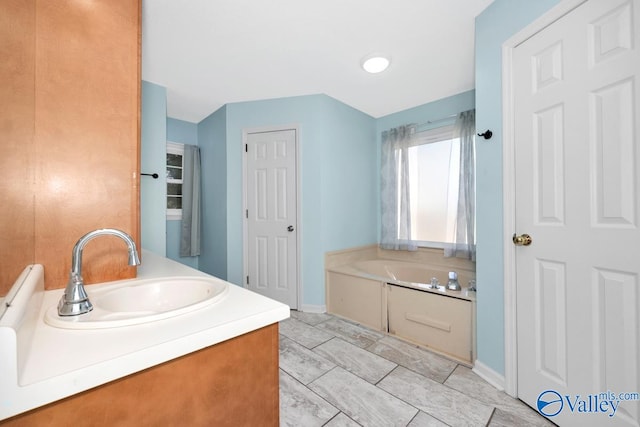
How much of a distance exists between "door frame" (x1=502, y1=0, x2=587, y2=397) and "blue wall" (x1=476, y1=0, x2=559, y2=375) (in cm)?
3

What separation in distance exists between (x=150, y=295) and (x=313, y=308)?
205 centimetres

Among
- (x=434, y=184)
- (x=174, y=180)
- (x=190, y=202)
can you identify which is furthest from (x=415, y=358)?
(x=174, y=180)

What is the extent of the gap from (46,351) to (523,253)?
189 cm

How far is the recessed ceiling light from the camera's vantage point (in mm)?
2146

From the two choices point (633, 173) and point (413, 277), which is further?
point (413, 277)

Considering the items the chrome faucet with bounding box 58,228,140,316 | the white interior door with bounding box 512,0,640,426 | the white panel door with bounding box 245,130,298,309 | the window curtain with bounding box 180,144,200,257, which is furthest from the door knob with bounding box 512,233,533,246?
the window curtain with bounding box 180,144,200,257

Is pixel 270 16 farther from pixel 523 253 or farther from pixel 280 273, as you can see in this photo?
pixel 280 273

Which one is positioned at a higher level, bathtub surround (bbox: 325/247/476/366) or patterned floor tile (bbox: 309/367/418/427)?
bathtub surround (bbox: 325/247/476/366)

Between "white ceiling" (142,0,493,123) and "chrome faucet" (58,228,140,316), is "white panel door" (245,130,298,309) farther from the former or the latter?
"chrome faucet" (58,228,140,316)

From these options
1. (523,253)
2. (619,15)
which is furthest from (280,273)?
(619,15)

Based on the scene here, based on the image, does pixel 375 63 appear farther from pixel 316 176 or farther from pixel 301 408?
pixel 301 408

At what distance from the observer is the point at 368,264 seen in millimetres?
3125

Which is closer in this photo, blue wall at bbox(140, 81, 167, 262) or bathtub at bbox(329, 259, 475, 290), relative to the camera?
blue wall at bbox(140, 81, 167, 262)

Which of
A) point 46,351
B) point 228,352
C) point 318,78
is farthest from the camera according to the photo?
point 318,78
